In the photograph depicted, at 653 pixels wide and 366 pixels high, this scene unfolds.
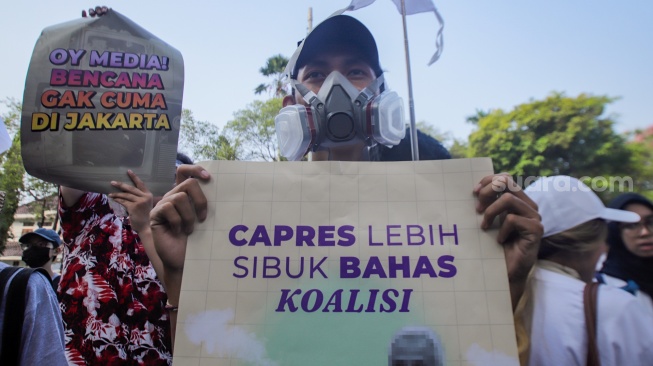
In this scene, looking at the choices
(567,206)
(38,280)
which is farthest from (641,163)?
(38,280)

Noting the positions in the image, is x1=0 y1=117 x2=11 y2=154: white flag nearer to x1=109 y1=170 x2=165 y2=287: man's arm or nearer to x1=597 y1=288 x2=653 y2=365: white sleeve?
x1=109 y1=170 x2=165 y2=287: man's arm

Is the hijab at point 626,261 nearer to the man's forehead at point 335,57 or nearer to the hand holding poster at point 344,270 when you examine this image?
the hand holding poster at point 344,270

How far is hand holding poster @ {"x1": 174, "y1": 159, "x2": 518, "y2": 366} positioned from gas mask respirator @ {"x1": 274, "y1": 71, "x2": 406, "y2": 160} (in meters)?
0.49

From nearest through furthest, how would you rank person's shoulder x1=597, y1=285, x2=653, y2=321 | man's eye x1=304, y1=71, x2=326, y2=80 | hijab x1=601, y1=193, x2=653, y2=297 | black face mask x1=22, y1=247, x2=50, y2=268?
person's shoulder x1=597, y1=285, x2=653, y2=321 → man's eye x1=304, y1=71, x2=326, y2=80 → hijab x1=601, y1=193, x2=653, y2=297 → black face mask x1=22, y1=247, x2=50, y2=268

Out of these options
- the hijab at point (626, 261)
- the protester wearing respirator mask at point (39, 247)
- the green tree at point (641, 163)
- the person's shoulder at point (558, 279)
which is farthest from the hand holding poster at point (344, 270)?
the green tree at point (641, 163)

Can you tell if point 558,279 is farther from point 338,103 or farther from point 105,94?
point 105,94

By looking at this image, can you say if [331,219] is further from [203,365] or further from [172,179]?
[172,179]

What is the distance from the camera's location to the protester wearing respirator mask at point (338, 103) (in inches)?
62.1

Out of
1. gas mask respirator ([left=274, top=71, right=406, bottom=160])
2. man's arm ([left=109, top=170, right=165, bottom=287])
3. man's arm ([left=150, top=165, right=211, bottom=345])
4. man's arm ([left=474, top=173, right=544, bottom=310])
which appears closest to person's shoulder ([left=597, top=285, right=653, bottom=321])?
man's arm ([left=474, top=173, right=544, bottom=310])

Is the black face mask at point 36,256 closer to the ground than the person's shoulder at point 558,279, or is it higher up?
higher up

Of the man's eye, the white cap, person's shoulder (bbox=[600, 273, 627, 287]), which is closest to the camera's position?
the white cap

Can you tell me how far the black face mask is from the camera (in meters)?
4.26

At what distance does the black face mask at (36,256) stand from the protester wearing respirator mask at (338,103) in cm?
407

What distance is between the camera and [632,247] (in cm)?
233
